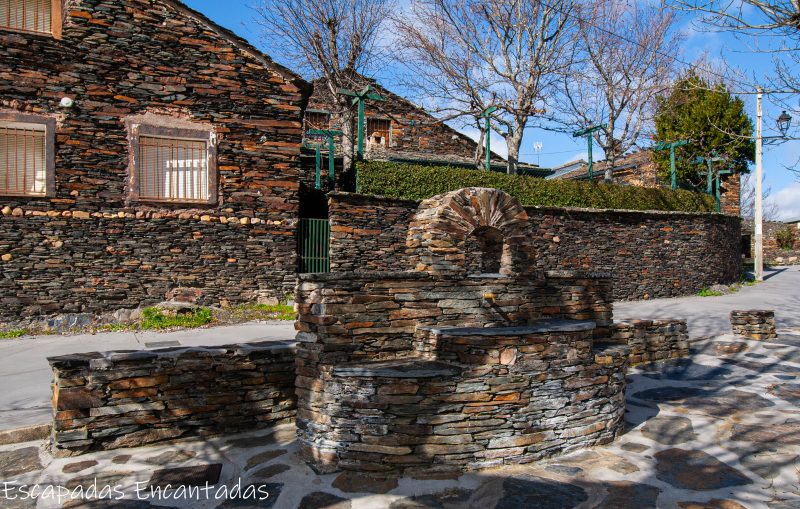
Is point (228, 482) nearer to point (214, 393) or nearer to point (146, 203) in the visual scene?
point (214, 393)

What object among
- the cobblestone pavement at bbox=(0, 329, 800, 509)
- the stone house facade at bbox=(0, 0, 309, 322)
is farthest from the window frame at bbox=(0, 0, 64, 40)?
the cobblestone pavement at bbox=(0, 329, 800, 509)

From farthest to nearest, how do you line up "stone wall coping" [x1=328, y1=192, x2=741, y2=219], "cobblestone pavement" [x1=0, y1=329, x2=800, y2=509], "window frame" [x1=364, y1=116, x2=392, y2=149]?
1. "window frame" [x1=364, y1=116, x2=392, y2=149]
2. "stone wall coping" [x1=328, y1=192, x2=741, y2=219]
3. "cobblestone pavement" [x1=0, y1=329, x2=800, y2=509]

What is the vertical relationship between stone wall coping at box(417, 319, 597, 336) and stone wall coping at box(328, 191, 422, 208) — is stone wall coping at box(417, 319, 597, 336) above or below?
below

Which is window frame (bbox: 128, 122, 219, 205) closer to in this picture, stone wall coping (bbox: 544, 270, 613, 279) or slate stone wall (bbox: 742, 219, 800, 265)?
stone wall coping (bbox: 544, 270, 613, 279)

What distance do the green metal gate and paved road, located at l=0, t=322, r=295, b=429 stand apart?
80.0 inches

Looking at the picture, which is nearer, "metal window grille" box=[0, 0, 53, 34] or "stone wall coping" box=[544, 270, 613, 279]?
"stone wall coping" box=[544, 270, 613, 279]

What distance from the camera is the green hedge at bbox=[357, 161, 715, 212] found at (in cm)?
1182

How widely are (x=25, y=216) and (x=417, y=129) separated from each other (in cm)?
1385

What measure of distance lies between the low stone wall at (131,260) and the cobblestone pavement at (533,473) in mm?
6036

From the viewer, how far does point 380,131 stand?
19.9m

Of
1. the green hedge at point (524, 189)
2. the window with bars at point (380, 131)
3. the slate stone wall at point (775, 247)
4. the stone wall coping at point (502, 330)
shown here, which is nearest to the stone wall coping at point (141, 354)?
the stone wall coping at point (502, 330)

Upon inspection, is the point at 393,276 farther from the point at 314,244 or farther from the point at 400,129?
the point at 400,129

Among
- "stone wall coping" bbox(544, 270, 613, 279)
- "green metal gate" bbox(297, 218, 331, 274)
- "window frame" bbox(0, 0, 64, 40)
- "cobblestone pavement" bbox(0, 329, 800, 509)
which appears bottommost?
"cobblestone pavement" bbox(0, 329, 800, 509)

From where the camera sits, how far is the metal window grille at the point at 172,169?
10.3 meters
